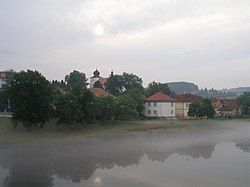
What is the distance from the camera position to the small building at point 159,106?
87.8 m

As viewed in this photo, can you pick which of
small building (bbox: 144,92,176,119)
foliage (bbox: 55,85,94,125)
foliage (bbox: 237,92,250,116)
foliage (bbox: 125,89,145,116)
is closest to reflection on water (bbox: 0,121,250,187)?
foliage (bbox: 55,85,94,125)

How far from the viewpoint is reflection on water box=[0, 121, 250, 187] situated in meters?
26.9

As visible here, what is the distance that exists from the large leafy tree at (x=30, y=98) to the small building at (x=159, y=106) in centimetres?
3539

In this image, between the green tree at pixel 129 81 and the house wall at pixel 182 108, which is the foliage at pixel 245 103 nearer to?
the house wall at pixel 182 108

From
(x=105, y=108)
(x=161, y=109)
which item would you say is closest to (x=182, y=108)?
(x=161, y=109)

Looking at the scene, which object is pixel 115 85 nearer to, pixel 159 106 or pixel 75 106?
pixel 159 106

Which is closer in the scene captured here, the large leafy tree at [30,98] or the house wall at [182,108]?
the large leafy tree at [30,98]

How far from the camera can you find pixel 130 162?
35281 mm

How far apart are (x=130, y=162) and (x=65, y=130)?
2481 cm

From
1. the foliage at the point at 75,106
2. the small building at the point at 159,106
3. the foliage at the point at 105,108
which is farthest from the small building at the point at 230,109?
the foliage at the point at 75,106

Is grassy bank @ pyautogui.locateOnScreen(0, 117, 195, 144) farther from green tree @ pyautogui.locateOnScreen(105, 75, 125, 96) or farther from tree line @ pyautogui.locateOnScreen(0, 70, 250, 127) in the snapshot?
green tree @ pyautogui.locateOnScreen(105, 75, 125, 96)

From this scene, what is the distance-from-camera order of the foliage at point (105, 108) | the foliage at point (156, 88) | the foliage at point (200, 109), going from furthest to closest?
the foliage at point (156, 88)
the foliage at point (200, 109)
the foliage at point (105, 108)

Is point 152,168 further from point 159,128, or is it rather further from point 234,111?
point 234,111

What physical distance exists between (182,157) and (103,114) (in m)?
28.8
